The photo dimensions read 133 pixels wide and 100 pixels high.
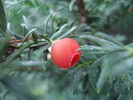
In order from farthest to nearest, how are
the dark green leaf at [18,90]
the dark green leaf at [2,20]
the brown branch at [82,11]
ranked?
1. the brown branch at [82,11]
2. the dark green leaf at [2,20]
3. the dark green leaf at [18,90]

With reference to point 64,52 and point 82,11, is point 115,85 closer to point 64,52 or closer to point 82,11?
point 64,52

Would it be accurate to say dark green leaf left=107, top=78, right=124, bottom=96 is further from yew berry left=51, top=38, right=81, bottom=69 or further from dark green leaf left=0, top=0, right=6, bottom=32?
dark green leaf left=0, top=0, right=6, bottom=32

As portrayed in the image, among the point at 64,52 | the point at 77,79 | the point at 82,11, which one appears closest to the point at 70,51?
the point at 64,52

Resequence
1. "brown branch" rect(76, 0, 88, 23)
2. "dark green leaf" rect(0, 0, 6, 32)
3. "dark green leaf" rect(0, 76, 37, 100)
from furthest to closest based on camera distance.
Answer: "brown branch" rect(76, 0, 88, 23) < "dark green leaf" rect(0, 0, 6, 32) < "dark green leaf" rect(0, 76, 37, 100)

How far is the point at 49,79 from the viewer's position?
45.4 inches

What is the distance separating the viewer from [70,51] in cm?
56

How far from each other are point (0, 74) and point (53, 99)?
2.02 feet

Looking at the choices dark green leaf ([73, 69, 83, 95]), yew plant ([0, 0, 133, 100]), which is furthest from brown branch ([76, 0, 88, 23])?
dark green leaf ([73, 69, 83, 95])

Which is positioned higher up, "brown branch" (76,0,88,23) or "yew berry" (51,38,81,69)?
"yew berry" (51,38,81,69)

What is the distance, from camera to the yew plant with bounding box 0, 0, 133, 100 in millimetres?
434

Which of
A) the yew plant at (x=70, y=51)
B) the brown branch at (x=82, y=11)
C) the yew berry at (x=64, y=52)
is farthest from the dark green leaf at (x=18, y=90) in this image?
the brown branch at (x=82, y=11)

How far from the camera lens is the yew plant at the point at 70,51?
434mm

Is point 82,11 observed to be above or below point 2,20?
below

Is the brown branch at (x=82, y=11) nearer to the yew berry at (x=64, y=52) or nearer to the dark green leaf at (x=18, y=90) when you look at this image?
the yew berry at (x=64, y=52)
